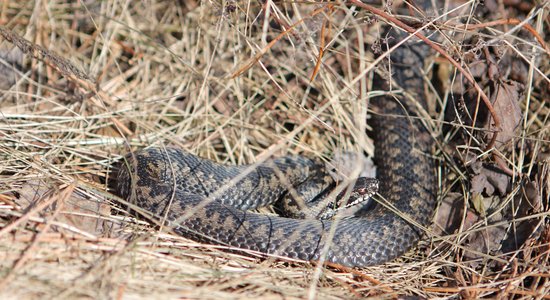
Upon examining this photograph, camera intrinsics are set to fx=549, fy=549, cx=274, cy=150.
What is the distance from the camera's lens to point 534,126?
595 centimetres

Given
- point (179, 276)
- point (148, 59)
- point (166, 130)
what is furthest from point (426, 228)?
point (148, 59)

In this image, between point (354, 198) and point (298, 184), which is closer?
point (354, 198)

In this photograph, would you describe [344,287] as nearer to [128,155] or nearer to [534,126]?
[128,155]

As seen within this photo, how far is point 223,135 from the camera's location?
600cm

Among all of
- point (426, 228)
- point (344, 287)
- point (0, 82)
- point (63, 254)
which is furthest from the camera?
point (0, 82)

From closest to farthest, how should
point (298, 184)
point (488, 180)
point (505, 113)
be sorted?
point (505, 113) → point (488, 180) → point (298, 184)

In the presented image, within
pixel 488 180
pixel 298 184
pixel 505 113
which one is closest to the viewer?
pixel 505 113

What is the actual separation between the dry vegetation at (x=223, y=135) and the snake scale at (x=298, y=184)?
16 cm

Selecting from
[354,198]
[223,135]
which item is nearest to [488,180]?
[354,198]

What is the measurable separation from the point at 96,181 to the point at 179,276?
180cm

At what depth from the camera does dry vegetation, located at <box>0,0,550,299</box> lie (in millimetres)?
4023

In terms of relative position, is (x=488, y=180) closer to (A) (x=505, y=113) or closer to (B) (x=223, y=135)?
(A) (x=505, y=113)

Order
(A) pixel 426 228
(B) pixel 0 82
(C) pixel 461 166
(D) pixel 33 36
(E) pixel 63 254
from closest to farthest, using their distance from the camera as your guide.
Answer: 1. (E) pixel 63 254
2. (A) pixel 426 228
3. (C) pixel 461 166
4. (B) pixel 0 82
5. (D) pixel 33 36

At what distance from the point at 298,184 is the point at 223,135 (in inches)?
38.4
